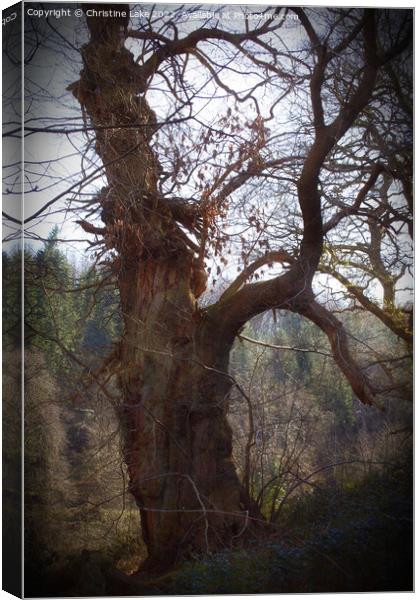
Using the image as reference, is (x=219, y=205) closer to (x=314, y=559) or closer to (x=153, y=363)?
(x=153, y=363)

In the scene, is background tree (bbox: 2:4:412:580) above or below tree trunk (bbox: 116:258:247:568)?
above

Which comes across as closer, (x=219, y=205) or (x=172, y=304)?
(x=219, y=205)

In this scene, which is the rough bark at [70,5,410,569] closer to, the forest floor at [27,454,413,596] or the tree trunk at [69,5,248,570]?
the tree trunk at [69,5,248,570]

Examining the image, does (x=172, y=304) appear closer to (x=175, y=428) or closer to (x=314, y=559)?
(x=175, y=428)

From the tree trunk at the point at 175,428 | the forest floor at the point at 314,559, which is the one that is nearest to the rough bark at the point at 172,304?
the tree trunk at the point at 175,428

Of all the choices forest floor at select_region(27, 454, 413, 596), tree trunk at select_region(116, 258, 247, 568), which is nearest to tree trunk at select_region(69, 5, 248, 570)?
tree trunk at select_region(116, 258, 247, 568)

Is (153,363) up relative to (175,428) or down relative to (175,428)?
up

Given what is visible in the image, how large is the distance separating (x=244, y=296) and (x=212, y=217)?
0.49 m

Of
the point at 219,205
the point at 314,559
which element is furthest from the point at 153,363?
the point at 314,559

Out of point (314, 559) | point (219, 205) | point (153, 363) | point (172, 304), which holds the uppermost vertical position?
point (219, 205)

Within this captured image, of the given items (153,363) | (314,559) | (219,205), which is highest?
(219,205)

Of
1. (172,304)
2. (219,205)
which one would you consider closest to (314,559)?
(172,304)

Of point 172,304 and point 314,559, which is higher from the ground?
point 172,304

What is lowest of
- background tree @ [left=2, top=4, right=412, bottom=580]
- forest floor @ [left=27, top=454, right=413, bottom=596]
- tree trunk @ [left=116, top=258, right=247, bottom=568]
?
forest floor @ [left=27, top=454, right=413, bottom=596]
